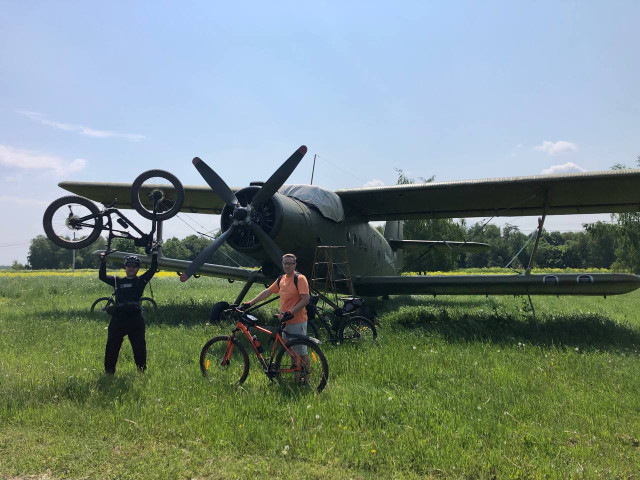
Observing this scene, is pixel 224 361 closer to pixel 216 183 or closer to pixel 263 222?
pixel 263 222

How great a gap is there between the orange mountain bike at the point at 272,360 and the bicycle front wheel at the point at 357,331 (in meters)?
2.48

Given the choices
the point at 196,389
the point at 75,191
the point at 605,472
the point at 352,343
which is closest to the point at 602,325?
the point at 352,343

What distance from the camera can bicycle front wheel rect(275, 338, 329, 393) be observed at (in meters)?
5.37

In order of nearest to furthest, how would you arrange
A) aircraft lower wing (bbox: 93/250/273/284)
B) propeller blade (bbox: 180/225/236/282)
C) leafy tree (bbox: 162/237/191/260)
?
propeller blade (bbox: 180/225/236/282), aircraft lower wing (bbox: 93/250/273/284), leafy tree (bbox: 162/237/191/260)

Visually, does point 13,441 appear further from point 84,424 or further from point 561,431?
point 561,431

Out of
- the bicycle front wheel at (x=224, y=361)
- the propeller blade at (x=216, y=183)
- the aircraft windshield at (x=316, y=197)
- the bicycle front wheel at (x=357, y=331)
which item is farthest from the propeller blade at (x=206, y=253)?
the bicycle front wheel at (x=357, y=331)

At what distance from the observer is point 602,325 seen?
954 cm

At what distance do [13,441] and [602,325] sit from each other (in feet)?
36.1

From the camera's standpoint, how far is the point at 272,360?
558 centimetres

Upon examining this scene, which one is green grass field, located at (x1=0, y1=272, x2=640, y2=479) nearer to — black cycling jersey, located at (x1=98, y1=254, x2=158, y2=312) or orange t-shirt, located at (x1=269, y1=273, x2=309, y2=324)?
orange t-shirt, located at (x1=269, y1=273, x2=309, y2=324)

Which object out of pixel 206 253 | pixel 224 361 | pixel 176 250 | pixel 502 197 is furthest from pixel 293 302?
pixel 176 250

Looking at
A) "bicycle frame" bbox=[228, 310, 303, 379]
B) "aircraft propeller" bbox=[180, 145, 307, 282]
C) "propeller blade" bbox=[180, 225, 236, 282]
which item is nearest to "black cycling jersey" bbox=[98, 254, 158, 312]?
"bicycle frame" bbox=[228, 310, 303, 379]

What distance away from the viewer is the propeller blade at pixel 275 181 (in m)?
8.41

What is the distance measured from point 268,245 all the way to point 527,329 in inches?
243
